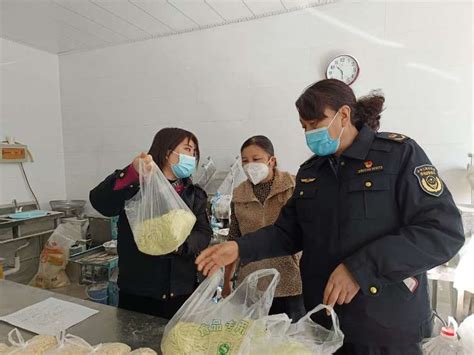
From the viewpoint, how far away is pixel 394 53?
2.48 metres

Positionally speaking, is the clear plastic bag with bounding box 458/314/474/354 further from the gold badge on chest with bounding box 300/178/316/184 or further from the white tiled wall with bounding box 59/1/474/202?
the gold badge on chest with bounding box 300/178/316/184

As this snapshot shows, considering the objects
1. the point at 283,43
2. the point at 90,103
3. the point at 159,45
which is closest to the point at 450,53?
the point at 283,43

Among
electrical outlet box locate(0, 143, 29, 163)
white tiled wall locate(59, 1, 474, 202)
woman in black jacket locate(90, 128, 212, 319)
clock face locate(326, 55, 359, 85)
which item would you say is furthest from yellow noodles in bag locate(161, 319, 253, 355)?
electrical outlet box locate(0, 143, 29, 163)

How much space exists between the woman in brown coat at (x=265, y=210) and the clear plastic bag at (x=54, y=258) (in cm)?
218

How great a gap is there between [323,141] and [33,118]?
12.3 ft

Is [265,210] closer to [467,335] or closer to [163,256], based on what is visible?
[163,256]

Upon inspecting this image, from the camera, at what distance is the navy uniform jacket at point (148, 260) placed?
1.30 metres

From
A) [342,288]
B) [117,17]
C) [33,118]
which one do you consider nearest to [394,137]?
[342,288]

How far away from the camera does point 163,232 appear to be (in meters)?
1.07

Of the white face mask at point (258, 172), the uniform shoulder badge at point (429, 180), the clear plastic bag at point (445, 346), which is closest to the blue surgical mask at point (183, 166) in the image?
the white face mask at point (258, 172)

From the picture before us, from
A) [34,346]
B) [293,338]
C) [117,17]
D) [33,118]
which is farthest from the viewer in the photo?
[33,118]

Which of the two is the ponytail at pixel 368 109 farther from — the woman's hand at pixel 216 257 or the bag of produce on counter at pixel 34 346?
the bag of produce on counter at pixel 34 346

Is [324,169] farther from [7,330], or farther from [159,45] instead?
[159,45]

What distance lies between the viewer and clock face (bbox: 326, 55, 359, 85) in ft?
8.52
